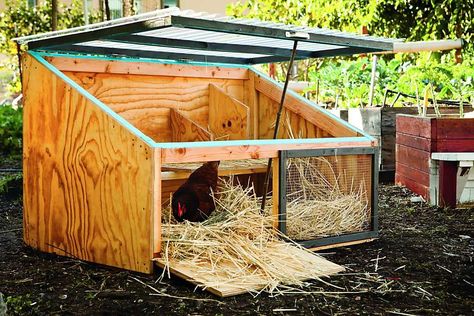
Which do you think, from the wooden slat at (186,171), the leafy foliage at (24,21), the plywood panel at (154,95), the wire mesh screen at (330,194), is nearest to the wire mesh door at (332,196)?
the wire mesh screen at (330,194)

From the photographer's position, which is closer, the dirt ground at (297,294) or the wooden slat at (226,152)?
the dirt ground at (297,294)

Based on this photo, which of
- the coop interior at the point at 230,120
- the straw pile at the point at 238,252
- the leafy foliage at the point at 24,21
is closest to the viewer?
the straw pile at the point at 238,252

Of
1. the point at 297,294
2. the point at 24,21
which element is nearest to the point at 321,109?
the point at 297,294

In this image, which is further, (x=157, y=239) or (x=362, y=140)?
(x=362, y=140)

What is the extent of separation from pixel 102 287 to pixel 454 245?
2.21m

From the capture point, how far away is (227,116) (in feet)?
17.1

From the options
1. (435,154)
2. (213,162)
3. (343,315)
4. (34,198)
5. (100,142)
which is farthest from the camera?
(435,154)

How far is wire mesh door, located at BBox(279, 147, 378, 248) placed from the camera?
13.6 feet

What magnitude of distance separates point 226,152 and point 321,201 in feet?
3.19

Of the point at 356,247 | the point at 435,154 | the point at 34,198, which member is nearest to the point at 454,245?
the point at 356,247

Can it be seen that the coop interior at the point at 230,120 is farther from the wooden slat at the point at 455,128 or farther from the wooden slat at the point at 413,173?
the wooden slat at the point at 413,173

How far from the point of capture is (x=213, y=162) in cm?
396

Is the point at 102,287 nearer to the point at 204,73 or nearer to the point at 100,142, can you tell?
the point at 100,142

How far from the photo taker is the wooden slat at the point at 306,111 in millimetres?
4535
